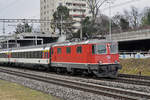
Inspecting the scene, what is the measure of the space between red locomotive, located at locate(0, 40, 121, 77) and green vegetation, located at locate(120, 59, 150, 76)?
589cm

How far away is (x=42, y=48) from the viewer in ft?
94.1

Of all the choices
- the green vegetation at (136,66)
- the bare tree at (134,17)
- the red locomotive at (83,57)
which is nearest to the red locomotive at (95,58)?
the red locomotive at (83,57)

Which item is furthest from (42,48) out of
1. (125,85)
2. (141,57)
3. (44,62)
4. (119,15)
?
(119,15)

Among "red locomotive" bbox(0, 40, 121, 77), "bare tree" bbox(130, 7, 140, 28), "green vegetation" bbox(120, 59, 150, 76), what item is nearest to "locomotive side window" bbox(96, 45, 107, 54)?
"red locomotive" bbox(0, 40, 121, 77)

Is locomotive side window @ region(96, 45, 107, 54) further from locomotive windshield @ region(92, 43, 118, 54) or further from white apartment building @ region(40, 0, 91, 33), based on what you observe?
white apartment building @ region(40, 0, 91, 33)

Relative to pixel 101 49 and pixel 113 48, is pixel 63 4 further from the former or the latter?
pixel 101 49

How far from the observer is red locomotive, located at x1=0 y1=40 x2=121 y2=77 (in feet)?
64.7

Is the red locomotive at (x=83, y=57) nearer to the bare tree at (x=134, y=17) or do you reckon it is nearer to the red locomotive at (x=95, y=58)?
the red locomotive at (x=95, y=58)

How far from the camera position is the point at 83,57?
2072 cm

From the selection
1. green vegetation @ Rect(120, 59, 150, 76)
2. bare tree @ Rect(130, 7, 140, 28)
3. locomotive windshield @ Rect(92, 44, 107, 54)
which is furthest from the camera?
bare tree @ Rect(130, 7, 140, 28)

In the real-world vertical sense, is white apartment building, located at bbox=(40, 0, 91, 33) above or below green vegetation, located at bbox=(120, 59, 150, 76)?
above

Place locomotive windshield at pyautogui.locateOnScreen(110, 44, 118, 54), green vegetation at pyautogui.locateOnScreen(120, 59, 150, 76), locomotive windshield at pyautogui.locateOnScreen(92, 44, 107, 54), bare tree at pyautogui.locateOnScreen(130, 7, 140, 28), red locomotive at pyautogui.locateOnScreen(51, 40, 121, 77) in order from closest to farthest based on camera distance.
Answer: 1. red locomotive at pyautogui.locateOnScreen(51, 40, 121, 77)
2. locomotive windshield at pyautogui.locateOnScreen(92, 44, 107, 54)
3. locomotive windshield at pyautogui.locateOnScreen(110, 44, 118, 54)
4. green vegetation at pyautogui.locateOnScreen(120, 59, 150, 76)
5. bare tree at pyautogui.locateOnScreen(130, 7, 140, 28)

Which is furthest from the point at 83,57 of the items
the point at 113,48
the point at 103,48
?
the point at 113,48

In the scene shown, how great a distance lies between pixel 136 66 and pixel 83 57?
31.1 feet
